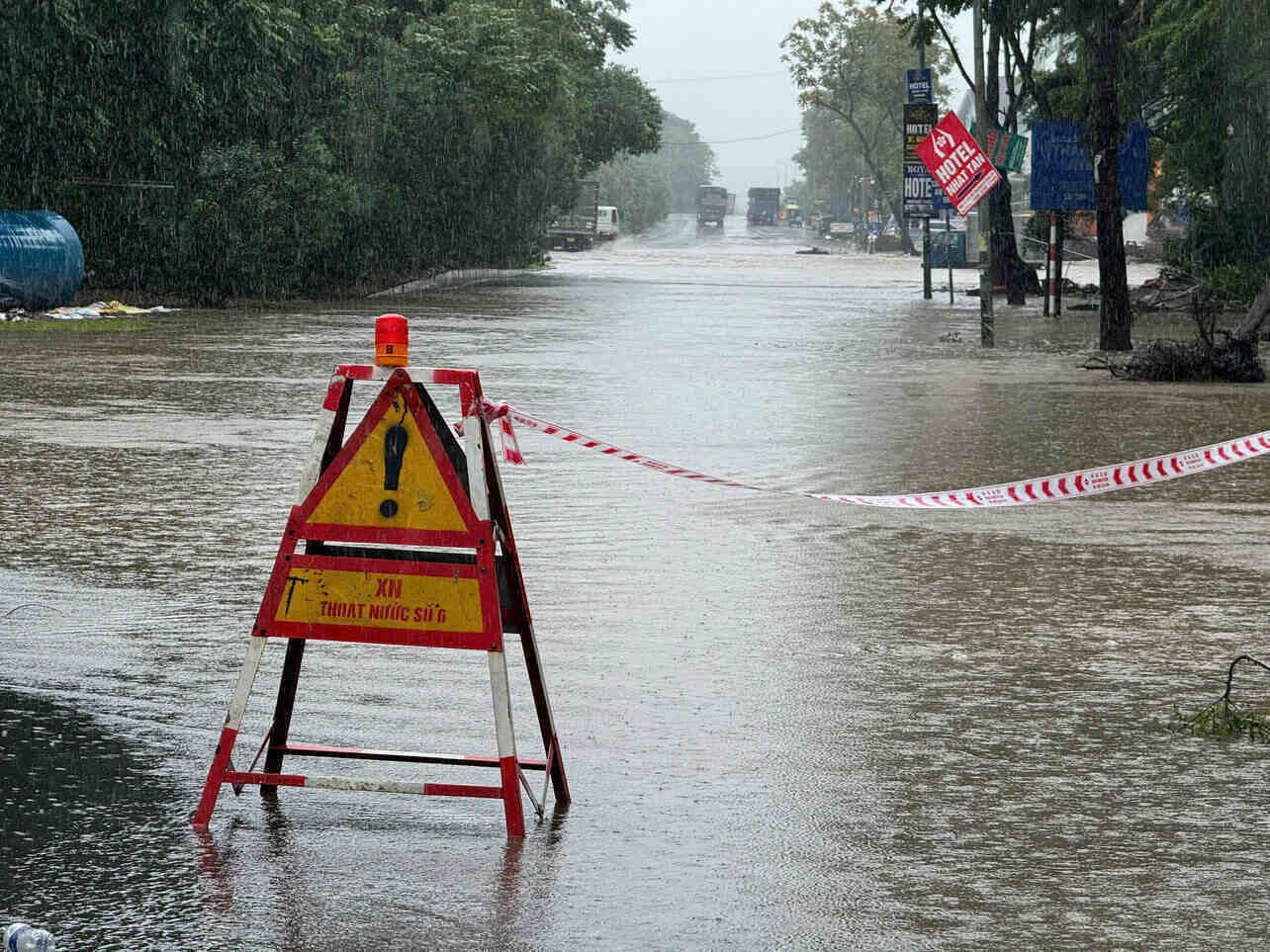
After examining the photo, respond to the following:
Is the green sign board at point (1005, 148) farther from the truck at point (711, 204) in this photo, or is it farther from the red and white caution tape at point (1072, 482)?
the truck at point (711, 204)

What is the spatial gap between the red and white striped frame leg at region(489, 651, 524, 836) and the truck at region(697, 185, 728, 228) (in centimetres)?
16040

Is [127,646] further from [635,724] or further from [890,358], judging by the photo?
[890,358]

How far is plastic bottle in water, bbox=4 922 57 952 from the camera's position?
4.49 meters

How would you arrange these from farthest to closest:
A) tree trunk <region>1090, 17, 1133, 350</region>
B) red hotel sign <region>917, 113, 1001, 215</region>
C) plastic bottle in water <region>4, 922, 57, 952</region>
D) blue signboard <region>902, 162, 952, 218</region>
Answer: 1. blue signboard <region>902, 162, 952, 218</region>
2. red hotel sign <region>917, 113, 1001, 215</region>
3. tree trunk <region>1090, 17, 1133, 350</region>
4. plastic bottle in water <region>4, 922, 57, 952</region>

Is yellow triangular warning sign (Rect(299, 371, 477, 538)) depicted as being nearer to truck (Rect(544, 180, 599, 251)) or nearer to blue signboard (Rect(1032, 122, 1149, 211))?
blue signboard (Rect(1032, 122, 1149, 211))

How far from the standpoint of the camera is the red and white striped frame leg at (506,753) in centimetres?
565

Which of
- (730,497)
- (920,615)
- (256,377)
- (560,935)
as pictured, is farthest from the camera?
(256,377)

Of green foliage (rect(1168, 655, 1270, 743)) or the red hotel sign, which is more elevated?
the red hotel sign

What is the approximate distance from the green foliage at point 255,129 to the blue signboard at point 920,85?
35.6 feet

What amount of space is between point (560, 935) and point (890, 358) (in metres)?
21.3

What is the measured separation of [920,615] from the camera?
893 cm

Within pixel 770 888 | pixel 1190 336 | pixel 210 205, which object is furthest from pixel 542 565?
pixel 210 205

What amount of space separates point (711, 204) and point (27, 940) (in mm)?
163523

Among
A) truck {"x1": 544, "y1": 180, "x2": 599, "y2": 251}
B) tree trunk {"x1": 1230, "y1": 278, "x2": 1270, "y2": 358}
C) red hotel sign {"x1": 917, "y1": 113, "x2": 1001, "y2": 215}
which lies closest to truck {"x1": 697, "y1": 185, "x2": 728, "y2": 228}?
truck {"x1": 544, "y1": 180, "x2": 599, "y2": 251}
